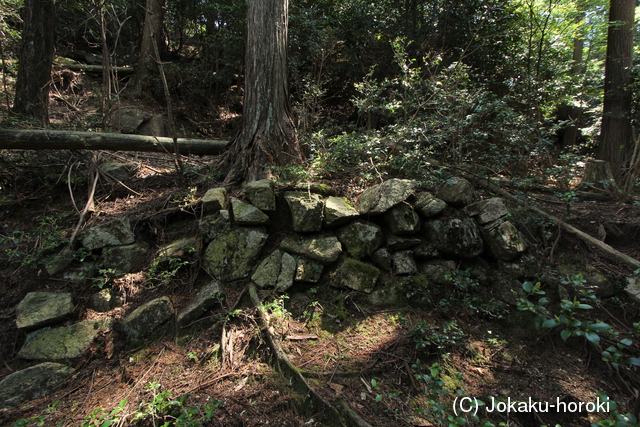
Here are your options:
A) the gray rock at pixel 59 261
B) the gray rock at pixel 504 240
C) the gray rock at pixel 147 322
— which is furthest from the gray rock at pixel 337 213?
the gray rock at pixel 59 261

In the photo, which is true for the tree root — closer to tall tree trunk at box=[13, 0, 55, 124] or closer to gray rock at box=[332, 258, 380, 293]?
gray rock at box=[332, 258, 380, 293]

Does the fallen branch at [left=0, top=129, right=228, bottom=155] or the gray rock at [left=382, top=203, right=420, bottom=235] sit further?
the fallen branch at [left=0, top=129, right=228, bottom=155]

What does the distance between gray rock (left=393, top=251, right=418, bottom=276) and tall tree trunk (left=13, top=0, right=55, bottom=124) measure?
6.15 metres

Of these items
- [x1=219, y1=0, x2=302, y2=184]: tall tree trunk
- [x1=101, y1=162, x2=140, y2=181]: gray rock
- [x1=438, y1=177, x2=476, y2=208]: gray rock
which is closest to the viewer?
[x1=438, y1=177, x2=476, y2=208]: gray rock

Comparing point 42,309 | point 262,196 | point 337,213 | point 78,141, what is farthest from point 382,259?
point 78,141

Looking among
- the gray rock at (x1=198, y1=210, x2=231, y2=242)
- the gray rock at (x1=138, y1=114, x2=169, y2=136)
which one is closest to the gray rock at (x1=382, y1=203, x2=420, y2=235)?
the gray rock at (x1=198, y1=210, x2=231, y2=242)

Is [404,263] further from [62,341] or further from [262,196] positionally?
[62,341]

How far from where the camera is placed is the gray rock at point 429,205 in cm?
364

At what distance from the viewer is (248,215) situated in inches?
143

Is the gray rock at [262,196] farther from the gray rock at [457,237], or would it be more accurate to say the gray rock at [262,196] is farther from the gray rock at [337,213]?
the gray rock at [457,237]

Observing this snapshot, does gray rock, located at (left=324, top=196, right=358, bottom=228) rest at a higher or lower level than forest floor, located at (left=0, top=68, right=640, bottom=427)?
higher

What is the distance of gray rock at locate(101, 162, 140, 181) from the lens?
461 cm

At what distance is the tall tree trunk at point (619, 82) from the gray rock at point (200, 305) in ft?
25.2

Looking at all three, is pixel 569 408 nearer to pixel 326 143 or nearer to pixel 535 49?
pixel 326 143
